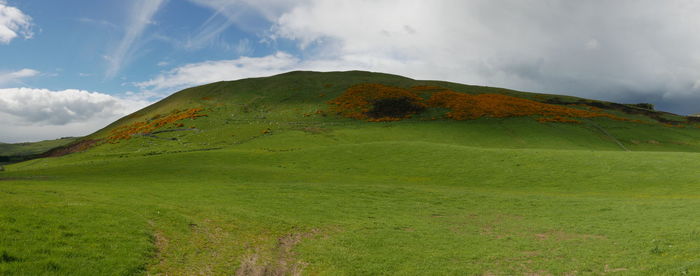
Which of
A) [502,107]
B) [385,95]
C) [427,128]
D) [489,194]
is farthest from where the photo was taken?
[385,95]

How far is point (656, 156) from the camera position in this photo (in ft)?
133

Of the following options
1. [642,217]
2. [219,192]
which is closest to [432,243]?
[642,217]

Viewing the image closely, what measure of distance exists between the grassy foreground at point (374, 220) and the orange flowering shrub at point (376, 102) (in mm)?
42741

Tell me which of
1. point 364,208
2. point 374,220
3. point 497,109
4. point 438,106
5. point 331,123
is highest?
point 438,106

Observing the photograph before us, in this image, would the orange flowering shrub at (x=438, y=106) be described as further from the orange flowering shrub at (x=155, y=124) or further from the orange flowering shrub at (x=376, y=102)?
the orange flowering shrub at (x=155, y=124)

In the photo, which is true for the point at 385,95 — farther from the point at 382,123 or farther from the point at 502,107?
the point at 502,107

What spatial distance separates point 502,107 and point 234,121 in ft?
224

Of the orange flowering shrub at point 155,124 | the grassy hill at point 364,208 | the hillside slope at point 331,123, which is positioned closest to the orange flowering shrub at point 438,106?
the hillside slope at point 331,123

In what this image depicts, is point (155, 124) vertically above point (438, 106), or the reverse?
point (438, 106)

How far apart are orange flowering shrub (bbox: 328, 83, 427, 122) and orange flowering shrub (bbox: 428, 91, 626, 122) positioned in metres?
6.18

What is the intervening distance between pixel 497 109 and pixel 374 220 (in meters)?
72.3

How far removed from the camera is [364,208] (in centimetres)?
2550

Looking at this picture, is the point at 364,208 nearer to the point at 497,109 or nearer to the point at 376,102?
the point at 376,102

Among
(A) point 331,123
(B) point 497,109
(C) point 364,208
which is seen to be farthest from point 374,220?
(B) point 497,109
